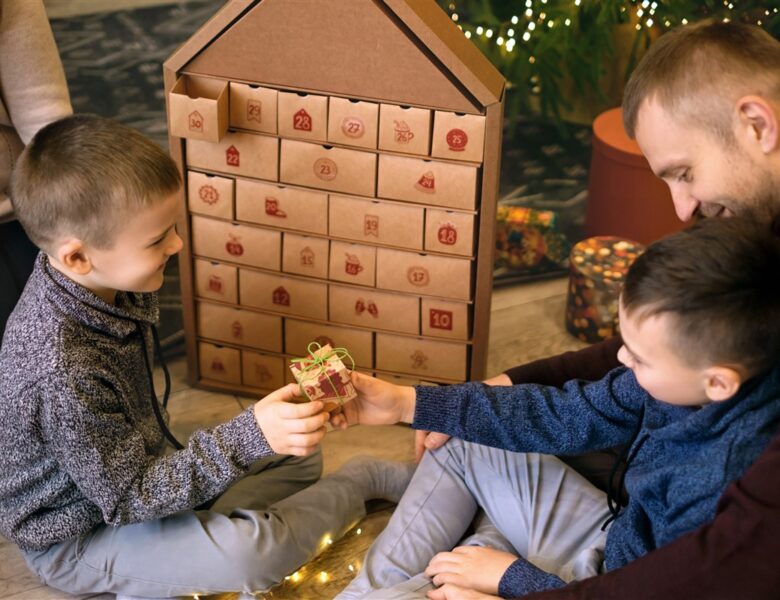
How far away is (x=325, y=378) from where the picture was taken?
4.12 ft

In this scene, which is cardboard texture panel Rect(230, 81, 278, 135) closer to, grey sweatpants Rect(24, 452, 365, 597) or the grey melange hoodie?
the grey melange hoodie

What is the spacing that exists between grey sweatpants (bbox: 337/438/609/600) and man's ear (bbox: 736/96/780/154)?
1.75 feet

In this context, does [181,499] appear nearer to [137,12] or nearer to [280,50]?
[280,50]

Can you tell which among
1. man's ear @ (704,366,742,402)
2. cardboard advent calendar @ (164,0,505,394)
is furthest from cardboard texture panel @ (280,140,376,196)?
man's ear @ (704,366,742,402)

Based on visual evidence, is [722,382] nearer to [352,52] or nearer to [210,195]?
[352,52]

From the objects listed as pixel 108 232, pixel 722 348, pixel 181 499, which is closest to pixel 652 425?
pixel 722 348

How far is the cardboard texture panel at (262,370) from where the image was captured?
1.81 metres

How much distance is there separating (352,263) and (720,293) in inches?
30.4

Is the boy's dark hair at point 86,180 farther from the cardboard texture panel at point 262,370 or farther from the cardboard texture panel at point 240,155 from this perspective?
the cardboard texture panel at point 262,370

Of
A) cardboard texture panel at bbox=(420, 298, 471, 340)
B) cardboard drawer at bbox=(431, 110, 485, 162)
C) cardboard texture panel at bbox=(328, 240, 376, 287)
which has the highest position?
cardboard drawer at bbox=(431, 110, 485, 162)

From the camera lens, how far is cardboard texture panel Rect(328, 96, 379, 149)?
1.54 m

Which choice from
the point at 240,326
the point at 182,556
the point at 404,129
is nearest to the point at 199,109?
the point at 404,129

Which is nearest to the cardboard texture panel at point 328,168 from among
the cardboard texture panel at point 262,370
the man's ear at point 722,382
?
the cardboard texture panel at point 262,370

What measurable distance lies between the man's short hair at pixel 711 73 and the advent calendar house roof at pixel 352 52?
295 millimetres
